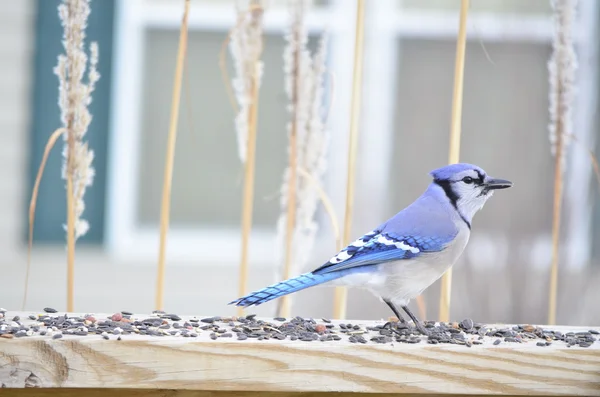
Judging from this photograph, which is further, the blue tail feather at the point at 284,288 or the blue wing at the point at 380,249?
the blue wing at the point at 380,249

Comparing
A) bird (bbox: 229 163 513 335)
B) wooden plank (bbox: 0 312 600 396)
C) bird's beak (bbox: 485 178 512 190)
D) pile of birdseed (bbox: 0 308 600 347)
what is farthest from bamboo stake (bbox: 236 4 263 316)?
bird's beak (bbox: 485 178 512 190)

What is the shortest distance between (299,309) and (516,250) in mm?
1074

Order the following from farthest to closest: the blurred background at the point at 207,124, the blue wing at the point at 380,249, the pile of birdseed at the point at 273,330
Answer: the blurred background at the point at 207,124, the blue wing at the point at 380,249, the pile of birdseed at the point at 273,330

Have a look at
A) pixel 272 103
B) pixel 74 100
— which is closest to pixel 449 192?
pixel 74 100

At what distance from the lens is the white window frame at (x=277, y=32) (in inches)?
196

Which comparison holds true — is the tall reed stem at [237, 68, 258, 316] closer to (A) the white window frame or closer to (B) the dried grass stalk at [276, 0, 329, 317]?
(B) the dried grass stalk at [276, 0, 329, 317]

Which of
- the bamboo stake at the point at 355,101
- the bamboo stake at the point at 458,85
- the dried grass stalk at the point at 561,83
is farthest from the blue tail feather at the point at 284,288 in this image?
the dried grass stalk at the point at 561,83

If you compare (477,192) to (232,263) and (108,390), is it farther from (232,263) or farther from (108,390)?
(232,263)

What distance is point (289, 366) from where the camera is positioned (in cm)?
175

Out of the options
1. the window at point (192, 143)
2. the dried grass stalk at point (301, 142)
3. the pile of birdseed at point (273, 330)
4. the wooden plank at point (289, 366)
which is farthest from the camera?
the window at point (192, 143)

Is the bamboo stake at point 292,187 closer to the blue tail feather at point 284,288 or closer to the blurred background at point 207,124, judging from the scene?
the blue tail feather at point 284,288

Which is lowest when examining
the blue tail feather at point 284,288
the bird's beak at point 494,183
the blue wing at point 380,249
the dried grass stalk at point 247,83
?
the blue tail feather at point 284,288

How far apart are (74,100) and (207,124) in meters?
3.08

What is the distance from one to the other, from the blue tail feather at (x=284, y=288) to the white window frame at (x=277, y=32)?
9.73 feet
